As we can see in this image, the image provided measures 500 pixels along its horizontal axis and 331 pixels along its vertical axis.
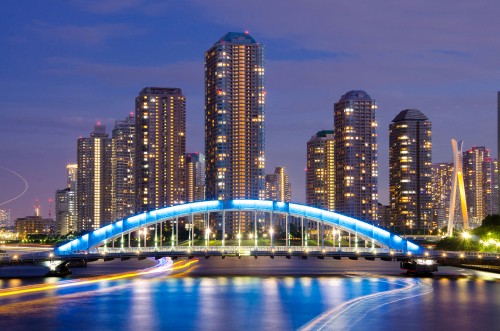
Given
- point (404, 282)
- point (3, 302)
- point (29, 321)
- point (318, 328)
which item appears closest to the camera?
point (318, 328)

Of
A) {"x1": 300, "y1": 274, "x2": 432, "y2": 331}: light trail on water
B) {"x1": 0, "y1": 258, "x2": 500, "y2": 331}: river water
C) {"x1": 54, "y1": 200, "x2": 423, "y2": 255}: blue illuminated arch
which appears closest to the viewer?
{"x1": 300, "y1": 274, "x2": 432, "y2": 331}: light trail on water

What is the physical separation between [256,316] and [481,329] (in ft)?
50.5

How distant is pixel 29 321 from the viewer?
60906 mm

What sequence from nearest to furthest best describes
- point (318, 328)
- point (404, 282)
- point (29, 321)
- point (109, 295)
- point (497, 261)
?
point (318, 328) < point (29, 321) < point (109, 295) < point (404, 282) < point (497, 261)

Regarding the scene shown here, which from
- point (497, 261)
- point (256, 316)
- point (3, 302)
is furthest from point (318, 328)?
point (497, 261)

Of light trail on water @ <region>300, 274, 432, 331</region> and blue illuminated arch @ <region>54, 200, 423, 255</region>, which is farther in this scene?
blue illuminated arch @ <region>54, 200, 423, 255</region>

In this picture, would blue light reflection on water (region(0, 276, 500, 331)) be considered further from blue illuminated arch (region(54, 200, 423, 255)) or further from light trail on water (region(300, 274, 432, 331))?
blue illuminated arch (region(54, 200, 423, 255))

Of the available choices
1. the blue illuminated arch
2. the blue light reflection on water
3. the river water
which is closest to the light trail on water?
the river water

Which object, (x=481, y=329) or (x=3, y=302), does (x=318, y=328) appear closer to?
(x=481, y=329)

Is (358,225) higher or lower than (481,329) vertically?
higher

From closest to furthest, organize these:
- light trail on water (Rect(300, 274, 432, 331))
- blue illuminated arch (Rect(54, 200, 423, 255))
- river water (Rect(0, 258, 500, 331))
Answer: light trail on water (Rect(300, 274, 432, 331))
river water (Rect(0, 258, 500, 331))
blue illuminated arch (Rect(54, 200, 423, 255))

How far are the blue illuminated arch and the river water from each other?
9057mm

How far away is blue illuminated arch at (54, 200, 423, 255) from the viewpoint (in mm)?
109825

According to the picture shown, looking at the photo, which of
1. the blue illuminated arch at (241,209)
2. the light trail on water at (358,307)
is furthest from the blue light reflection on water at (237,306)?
the blue illuminated arch at (241,209)
